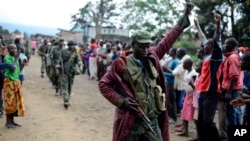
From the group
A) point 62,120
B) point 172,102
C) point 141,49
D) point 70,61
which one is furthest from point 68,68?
point 141,49

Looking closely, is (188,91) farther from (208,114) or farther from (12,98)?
(12,98)

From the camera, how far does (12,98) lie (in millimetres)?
7102

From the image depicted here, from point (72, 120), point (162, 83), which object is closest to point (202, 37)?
point (162, 83)

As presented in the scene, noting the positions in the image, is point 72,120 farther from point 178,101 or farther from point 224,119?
point 224,119

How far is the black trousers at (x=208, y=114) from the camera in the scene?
5.48 metres

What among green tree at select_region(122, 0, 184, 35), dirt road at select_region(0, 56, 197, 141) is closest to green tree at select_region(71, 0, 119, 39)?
green tree at select_region(122, 0, 184, 35)

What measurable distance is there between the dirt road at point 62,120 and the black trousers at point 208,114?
3.55 feet

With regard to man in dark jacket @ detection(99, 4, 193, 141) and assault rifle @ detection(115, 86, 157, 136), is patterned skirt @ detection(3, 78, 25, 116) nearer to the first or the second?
man in dark jacket @ detection(99, 4, 193, 141)

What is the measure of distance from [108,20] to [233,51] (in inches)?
1575

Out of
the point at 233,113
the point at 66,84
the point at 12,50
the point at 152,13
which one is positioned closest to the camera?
the point at 233,113

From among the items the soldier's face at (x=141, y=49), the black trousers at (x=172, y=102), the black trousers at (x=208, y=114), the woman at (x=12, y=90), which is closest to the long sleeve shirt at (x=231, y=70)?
the black trousers at (x=208, y=114)

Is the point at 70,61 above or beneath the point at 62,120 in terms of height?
above

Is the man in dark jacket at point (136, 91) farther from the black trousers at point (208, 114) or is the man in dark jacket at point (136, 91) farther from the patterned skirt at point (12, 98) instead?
the patterned skirt at point (12, 98)

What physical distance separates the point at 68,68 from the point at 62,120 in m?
1.87
